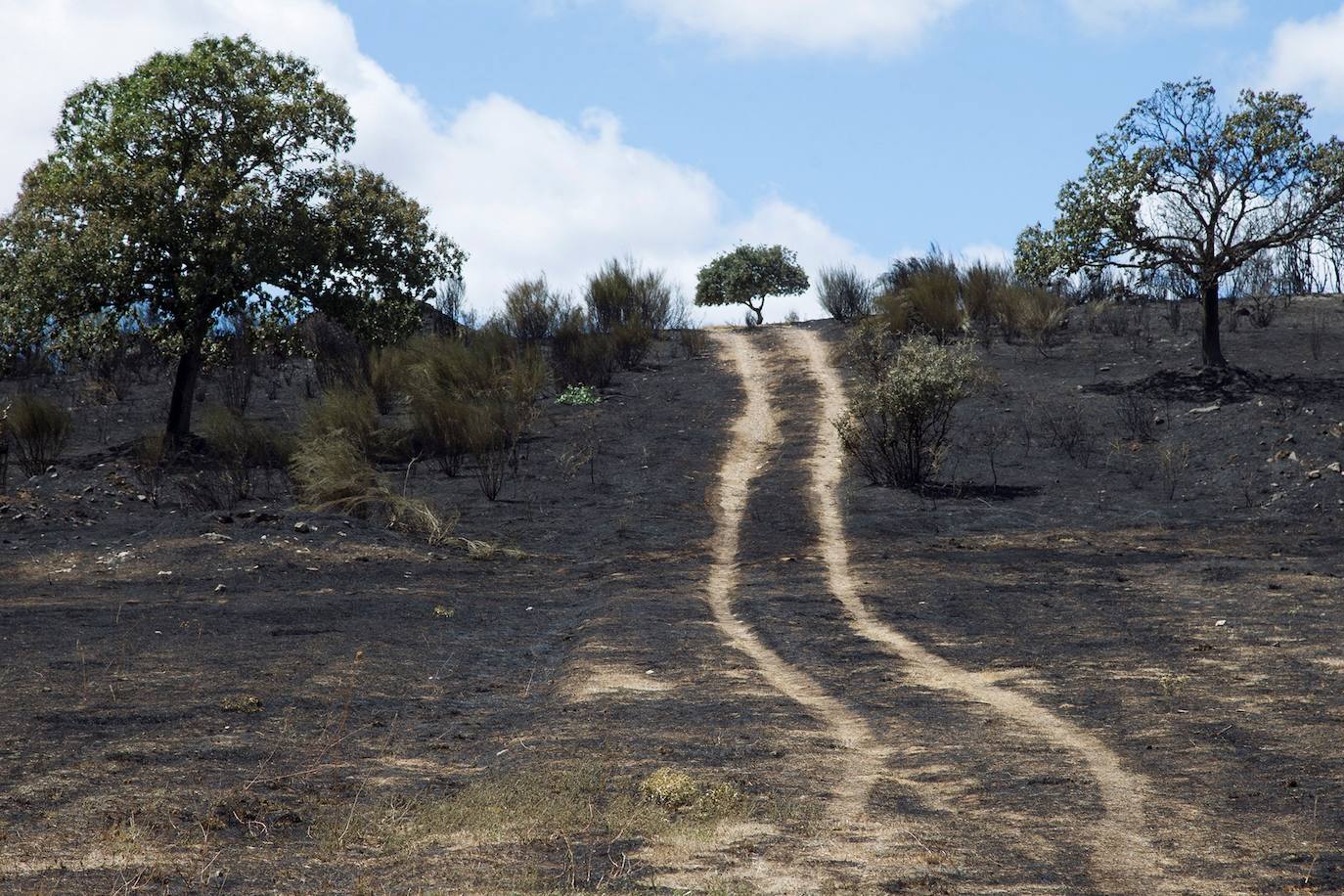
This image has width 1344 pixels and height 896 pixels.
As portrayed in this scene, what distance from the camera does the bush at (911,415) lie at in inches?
769

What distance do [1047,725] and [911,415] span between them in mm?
12204

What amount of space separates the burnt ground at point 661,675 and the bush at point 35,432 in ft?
1.64

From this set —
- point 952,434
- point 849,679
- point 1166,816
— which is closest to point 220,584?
point 849,679

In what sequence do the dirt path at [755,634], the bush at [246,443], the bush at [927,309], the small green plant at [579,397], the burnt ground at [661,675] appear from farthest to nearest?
the bush at [927,309] → the small green plant at [579,397] → the bush at [246,443] → the dirt path at [755,634] → the burnt ground at [661,675]

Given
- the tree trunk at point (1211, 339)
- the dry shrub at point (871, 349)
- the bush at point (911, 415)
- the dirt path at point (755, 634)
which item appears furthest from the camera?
the dry shrub at point (871, 349)

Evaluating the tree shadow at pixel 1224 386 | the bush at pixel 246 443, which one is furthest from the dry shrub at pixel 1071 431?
the bush at pixel 246 443

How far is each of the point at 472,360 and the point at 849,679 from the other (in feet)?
56.8

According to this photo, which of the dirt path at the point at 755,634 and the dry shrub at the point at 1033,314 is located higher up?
the dry shrub at the point at 1033,314

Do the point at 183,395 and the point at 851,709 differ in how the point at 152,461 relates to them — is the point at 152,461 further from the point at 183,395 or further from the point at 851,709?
the point at 851,709

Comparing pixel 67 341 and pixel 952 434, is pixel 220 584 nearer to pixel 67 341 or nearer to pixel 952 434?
pixel 67 341

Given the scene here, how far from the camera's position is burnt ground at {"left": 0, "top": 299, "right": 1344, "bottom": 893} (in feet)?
17.4

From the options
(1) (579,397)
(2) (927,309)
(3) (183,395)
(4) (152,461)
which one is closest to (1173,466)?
(2) (927,309)

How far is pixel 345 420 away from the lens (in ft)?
70.9

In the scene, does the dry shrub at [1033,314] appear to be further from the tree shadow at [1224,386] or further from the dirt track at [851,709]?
the dirt track at [851,709]
